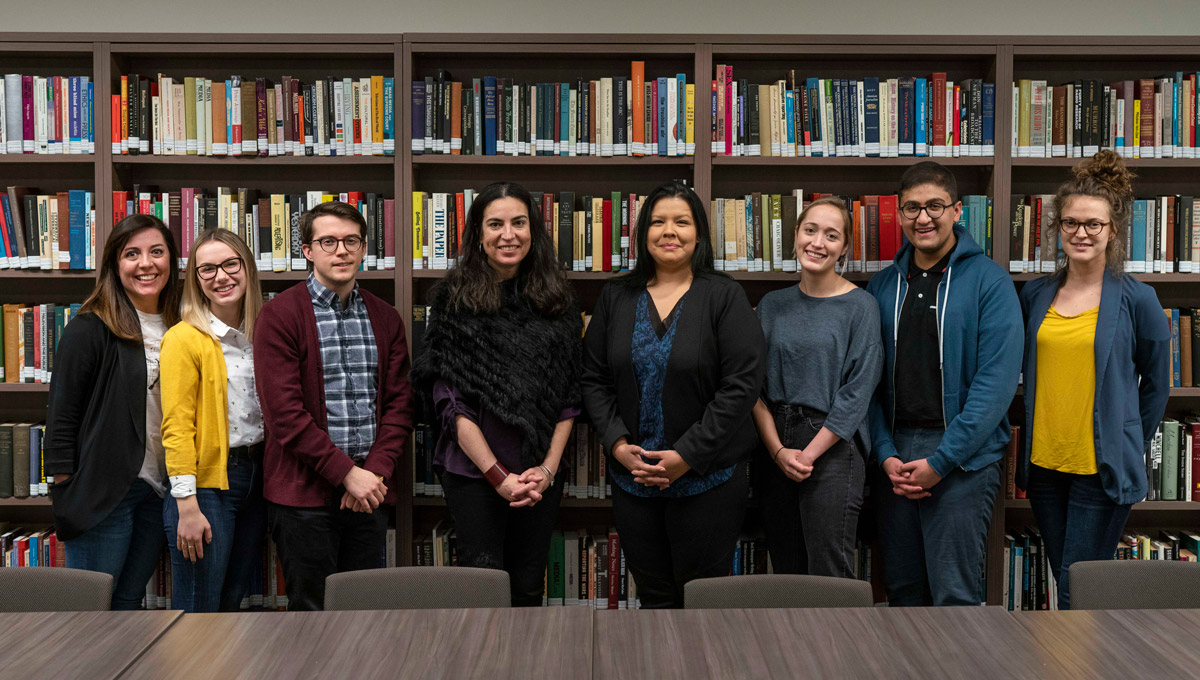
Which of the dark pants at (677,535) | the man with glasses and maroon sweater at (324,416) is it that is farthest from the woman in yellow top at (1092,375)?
the man with glasses and maroon sweater at (324,416)

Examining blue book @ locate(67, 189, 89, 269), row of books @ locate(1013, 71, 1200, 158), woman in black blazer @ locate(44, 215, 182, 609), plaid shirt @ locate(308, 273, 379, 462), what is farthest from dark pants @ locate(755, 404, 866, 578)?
blue book @ locate(67, 189, 89, 269)

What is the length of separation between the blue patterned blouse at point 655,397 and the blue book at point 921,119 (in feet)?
4.09

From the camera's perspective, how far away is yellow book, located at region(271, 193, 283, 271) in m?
3.02

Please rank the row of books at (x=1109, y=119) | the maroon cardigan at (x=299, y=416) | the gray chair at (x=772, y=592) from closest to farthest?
1. the gray chair at (x=772, y=592)
2. the maroon cardigan at (x=299, y=416)
3. the row of books at (x=1109, y=119)

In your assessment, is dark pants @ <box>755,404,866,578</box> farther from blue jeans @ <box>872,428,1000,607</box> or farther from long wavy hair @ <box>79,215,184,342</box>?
long wavy hair @ <box>79,215,184,342</box>

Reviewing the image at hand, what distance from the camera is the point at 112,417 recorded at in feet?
7.93

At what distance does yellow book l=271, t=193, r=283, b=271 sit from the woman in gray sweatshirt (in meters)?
1.83

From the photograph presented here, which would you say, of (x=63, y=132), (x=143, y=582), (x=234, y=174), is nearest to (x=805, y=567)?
(x=143, y=582)

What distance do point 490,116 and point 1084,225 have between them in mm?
2045

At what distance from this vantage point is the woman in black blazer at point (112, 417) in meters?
2.41

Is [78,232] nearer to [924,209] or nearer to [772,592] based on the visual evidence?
[772,592]

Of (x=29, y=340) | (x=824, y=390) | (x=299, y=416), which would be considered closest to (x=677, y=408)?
(x=824, y=390)

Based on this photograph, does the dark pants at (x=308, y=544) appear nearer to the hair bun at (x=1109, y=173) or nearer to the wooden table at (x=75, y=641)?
the wooden table at (x=75, y=641)

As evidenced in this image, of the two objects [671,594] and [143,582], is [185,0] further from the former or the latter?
[671,594]
